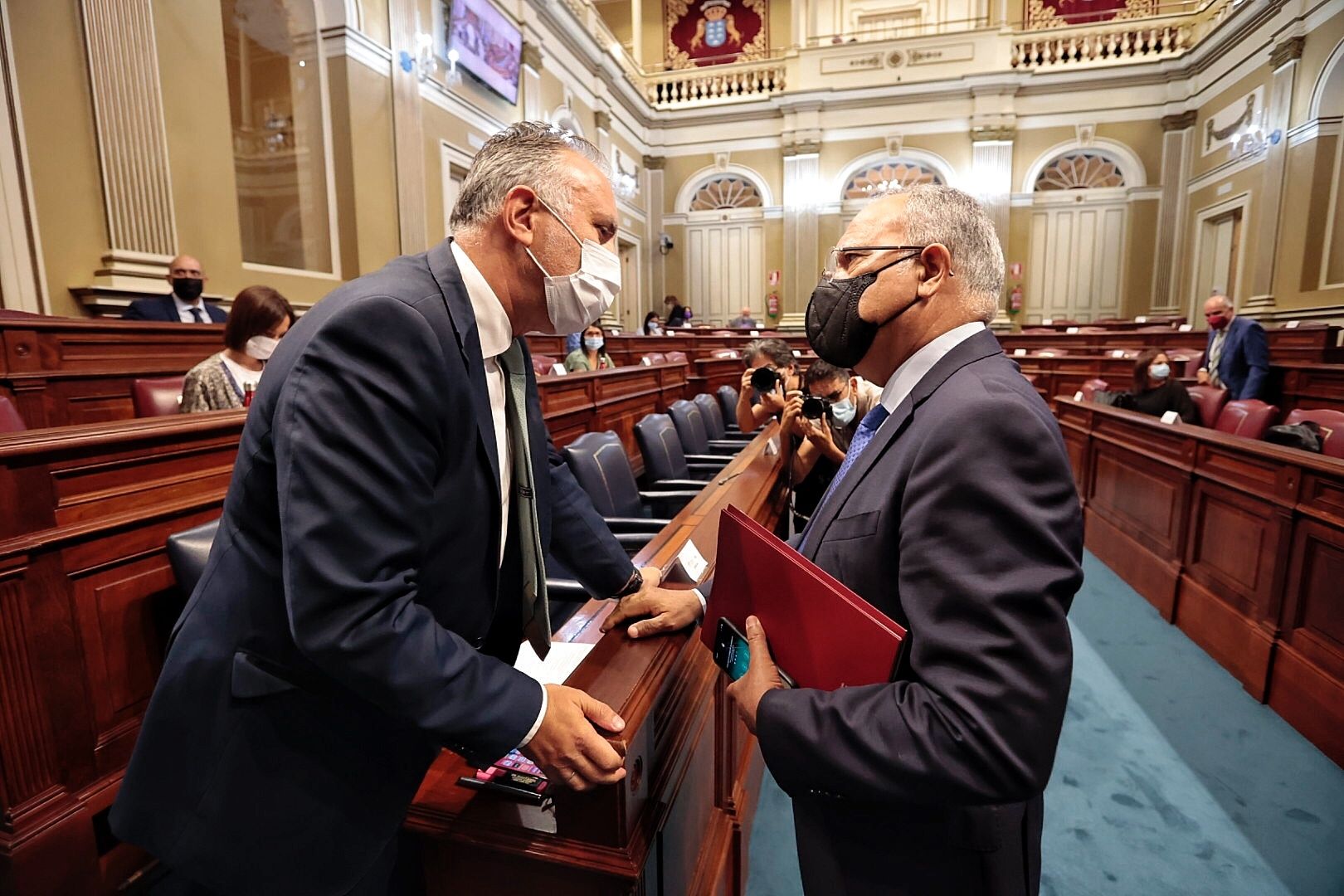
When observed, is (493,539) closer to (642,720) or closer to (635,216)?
(642,720)

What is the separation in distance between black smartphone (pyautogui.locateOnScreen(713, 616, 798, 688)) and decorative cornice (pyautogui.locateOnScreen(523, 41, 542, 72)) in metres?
9.31

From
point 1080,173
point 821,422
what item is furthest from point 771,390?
point 1080,173

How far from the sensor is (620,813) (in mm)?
824

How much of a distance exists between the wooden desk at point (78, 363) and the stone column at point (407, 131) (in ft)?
10.8

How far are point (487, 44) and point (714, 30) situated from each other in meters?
8.07

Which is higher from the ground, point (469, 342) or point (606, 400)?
point (469, 342)

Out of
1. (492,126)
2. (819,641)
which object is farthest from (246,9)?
(819,641)

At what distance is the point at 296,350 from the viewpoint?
29.0 inches

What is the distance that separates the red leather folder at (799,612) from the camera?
2.36 ft

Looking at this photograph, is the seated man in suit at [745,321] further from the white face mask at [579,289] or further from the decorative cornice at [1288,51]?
the white face mask at [579,289]

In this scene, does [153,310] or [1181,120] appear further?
[1181,120]

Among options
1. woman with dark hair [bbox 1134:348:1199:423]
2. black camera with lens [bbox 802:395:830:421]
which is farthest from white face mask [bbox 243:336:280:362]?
woman with dark hair [bbox 1134:348:1199:423]

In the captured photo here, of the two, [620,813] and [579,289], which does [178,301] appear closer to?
[579,289]

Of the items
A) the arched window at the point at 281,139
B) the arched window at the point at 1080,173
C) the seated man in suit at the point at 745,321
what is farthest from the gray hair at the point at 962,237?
the arched window at the point at 1080,173
